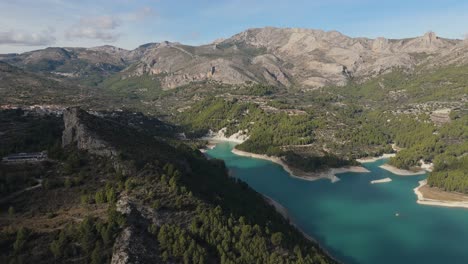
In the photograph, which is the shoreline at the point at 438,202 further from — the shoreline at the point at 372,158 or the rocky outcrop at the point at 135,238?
the rocky outcrop at the point at 135,238

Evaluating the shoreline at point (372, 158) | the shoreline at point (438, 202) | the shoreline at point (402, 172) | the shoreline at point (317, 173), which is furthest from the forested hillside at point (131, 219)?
the shoreline at point (372, 158)

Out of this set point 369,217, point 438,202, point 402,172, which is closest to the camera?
point 369,217

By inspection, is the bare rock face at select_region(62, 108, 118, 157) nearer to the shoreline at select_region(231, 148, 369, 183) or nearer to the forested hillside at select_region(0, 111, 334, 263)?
the forested hillside at select_region(0, 111, 334, 263)

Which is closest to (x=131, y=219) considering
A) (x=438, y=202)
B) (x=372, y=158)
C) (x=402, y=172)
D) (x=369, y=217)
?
(x=369, y=217)

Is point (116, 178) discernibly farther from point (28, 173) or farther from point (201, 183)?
point (201, 183)

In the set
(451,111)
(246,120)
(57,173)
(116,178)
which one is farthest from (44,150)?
(451,111)

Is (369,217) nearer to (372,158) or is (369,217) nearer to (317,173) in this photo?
(317,173)
